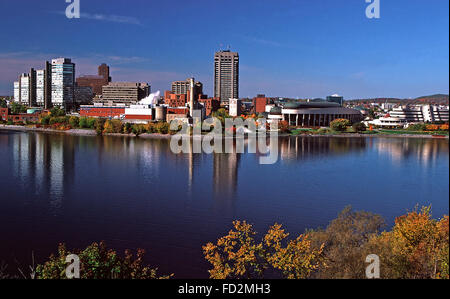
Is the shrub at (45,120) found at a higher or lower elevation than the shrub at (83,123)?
higher

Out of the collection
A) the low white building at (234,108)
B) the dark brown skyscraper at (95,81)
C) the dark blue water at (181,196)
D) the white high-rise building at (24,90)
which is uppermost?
the dark brown skyscraper at (95,81)

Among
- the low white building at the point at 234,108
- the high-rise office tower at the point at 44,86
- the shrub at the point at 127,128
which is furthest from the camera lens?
the high-rise office tower at the point at 44,86

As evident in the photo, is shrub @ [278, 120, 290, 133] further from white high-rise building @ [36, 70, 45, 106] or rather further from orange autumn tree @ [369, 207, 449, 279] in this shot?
white high-rise building @ [36, 70, 45, 106]

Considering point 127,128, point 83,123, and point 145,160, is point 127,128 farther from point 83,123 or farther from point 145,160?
point 145,160

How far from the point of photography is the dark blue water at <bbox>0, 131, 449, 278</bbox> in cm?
386

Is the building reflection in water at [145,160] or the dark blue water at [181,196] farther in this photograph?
the building reflection in water at [145,160]

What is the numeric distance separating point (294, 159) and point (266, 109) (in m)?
17.4

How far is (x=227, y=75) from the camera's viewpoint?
3322cm

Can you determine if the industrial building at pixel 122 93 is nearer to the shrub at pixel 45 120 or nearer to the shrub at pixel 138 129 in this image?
the shrub at pixel 45 120

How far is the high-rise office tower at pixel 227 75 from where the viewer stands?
33.1 meters

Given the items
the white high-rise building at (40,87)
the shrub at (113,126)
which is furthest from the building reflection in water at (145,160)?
the white high-rise building at (40,87)

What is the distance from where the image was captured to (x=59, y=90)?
28062mm

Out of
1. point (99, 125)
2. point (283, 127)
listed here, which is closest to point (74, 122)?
point (99, 125)

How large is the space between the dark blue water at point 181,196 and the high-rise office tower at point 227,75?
23596mm
